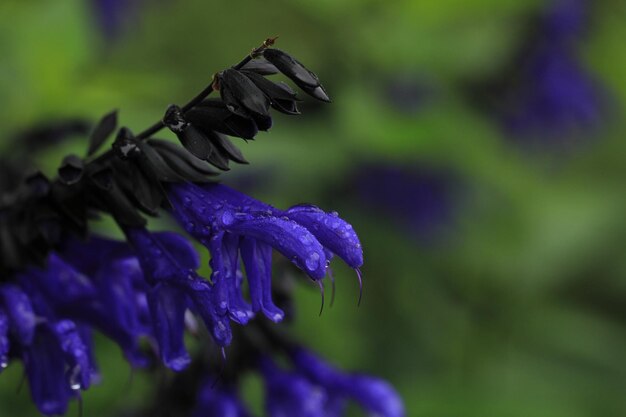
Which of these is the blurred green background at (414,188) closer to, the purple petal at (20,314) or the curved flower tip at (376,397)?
the curved flower tip at (376,397)

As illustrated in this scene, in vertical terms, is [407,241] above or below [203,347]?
above

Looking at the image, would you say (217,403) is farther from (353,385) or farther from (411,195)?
(411,195)

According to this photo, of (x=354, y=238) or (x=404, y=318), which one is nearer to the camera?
(x=354, y=238)

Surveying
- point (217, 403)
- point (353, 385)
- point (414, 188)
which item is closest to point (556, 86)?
point (414, 188)

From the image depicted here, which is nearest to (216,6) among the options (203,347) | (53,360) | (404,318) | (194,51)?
(194,51)

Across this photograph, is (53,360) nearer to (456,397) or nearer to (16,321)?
(16,321)

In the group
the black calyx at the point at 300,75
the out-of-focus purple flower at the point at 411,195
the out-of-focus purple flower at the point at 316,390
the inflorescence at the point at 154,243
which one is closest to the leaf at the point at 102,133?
the inflorescence at the point at 154,243

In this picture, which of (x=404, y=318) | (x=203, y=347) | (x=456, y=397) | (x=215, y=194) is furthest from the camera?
(x=404, y=318)
